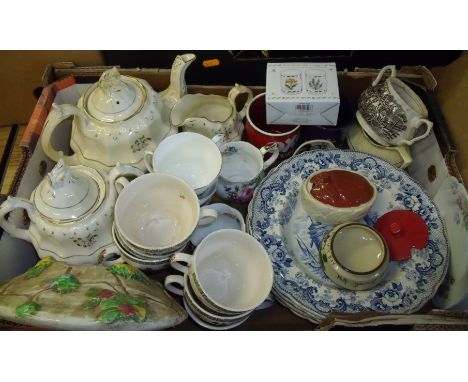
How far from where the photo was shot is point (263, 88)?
93cm

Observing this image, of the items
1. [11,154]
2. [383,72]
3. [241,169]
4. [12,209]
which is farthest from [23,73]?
[383,72]

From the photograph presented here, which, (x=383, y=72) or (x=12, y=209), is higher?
(x=383, y=72)

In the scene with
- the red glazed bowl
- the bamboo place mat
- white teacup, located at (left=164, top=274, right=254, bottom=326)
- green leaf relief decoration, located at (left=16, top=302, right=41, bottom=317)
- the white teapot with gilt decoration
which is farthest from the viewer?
the bamboo place mat

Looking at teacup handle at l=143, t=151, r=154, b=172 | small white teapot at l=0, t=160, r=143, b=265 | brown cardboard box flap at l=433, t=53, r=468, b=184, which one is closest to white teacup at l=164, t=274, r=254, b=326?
small white teapot at l=0, t=160, r=143, b=265

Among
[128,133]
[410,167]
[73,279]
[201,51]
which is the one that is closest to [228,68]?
[201,51]

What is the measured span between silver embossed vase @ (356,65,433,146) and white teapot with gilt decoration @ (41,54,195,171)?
33cm

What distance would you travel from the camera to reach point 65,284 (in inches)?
24.3

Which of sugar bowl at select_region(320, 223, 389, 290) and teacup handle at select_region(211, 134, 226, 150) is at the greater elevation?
teacup handle at select_region(211, 134, 226, 150)

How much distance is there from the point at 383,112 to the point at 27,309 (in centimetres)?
64

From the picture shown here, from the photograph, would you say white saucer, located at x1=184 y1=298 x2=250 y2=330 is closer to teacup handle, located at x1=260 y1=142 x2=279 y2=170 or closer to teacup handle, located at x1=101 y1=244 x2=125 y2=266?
teacup handle, located at x1=101 y1=244 x2=125 y2=266

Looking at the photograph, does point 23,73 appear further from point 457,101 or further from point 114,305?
point 457,101

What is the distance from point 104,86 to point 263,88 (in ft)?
1.05

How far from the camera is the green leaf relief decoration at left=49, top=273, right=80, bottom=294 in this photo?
0.61 m

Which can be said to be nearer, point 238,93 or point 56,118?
point 56,118
